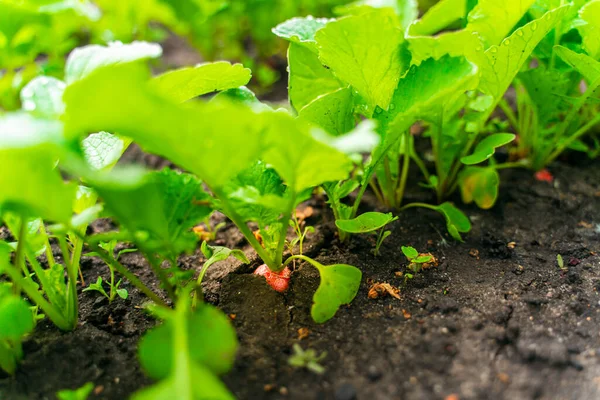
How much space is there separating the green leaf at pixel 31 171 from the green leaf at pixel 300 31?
56 centimetres

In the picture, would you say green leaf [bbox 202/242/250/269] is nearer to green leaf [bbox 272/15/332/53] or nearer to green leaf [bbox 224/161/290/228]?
green leaf [bbox 224/161/290/228]

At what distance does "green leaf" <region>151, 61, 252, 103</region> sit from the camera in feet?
2.80

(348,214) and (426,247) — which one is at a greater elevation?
(348,214)

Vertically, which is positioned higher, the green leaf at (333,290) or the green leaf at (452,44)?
the green leaf at (452,44)

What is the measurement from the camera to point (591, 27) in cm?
106

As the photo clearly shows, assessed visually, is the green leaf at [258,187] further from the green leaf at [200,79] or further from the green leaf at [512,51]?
the green leaf at [512,51]

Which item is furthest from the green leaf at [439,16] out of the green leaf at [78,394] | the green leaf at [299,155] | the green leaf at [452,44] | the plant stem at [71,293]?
the green leaf at [78,394]

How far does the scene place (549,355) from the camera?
828mm

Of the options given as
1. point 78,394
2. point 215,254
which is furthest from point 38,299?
point 215,254

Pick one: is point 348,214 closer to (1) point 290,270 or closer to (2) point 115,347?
(1) point 290,270

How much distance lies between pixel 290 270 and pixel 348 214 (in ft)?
0.57

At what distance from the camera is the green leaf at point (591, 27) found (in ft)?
3.33

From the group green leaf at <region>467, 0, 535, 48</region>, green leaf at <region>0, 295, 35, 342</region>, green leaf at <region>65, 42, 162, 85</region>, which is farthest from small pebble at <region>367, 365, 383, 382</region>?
green leaf at <region>467, 0, 535, 48</region>

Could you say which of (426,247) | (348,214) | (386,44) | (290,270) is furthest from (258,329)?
(386,44)
